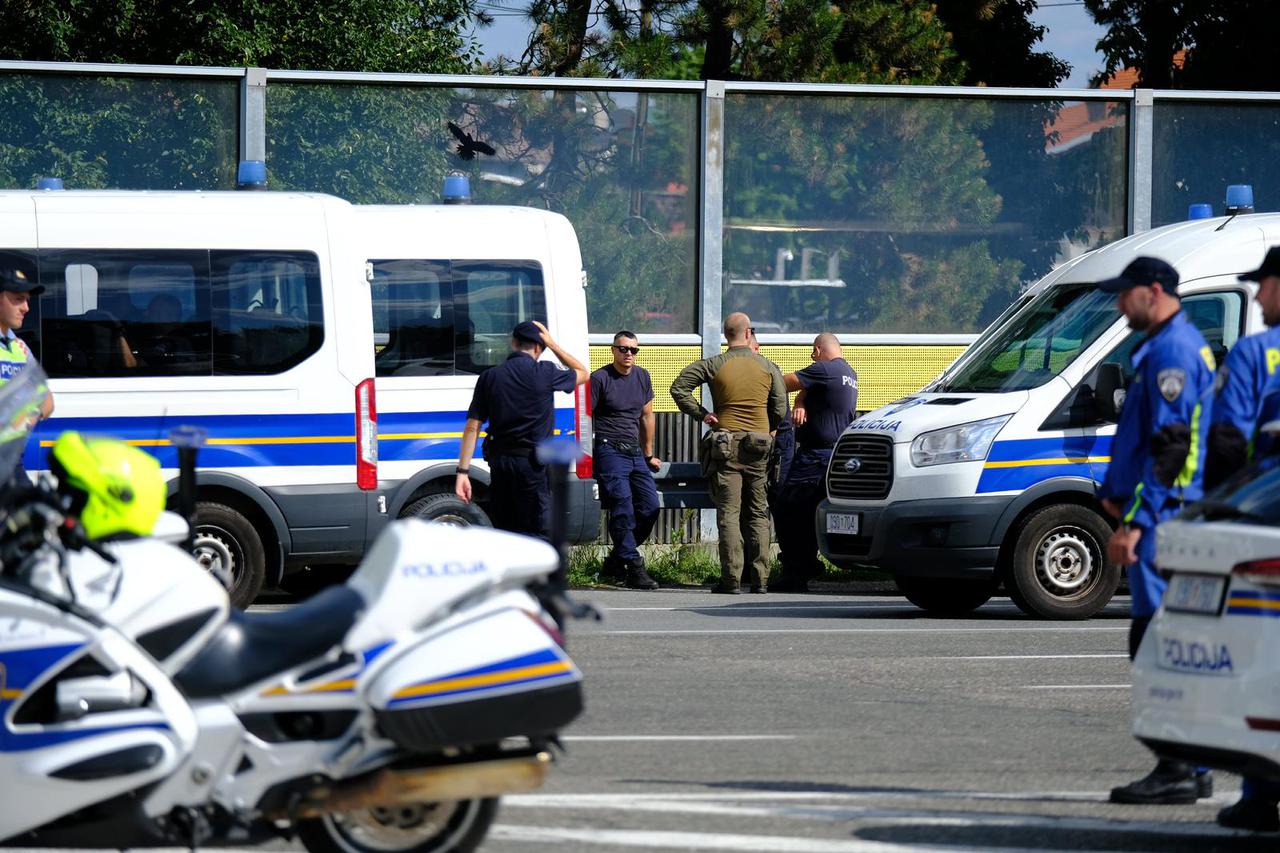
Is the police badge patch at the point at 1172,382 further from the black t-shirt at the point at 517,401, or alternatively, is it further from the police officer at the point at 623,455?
the police officer at the point at 623,455

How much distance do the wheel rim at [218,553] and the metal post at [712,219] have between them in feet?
24.1

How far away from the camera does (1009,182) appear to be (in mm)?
20672

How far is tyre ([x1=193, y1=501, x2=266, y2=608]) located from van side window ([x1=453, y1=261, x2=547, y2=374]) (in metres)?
1.96

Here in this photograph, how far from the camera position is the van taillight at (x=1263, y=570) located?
6027 mm

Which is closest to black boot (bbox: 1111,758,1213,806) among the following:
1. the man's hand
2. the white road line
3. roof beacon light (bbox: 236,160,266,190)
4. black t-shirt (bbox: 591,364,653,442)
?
the man's hand

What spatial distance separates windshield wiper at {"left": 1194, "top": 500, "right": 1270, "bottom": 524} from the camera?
20.4 ft

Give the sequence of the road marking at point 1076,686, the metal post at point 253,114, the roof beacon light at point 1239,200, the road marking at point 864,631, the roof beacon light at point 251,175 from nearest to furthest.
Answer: the road marking at point 1076,686 → the road marking at point 864,631 → the roof beacon light at point 1239,200 → the roof beacon light at point 251,175 → the metal post at point 253,114

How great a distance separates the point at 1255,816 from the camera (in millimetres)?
6582

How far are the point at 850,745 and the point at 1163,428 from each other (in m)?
2.03

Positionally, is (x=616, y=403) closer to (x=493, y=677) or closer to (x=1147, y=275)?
A: (x=1147, y=275)

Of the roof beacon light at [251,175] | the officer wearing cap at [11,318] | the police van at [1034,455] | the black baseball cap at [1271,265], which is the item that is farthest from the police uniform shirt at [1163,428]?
the roof beacon light at [251,175]

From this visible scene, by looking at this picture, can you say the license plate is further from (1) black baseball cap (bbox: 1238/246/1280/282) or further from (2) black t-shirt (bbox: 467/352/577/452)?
(2) black t-shirt (bbox: 467/352/577/452)

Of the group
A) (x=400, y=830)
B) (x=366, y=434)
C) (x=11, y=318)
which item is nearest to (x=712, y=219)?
(x=366, y=434)

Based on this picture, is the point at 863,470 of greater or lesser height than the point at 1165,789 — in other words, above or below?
above
